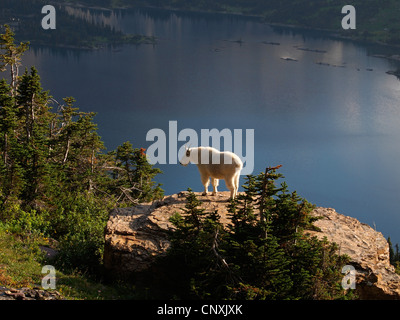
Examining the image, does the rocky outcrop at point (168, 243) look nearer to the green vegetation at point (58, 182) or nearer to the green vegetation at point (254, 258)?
the green vegetation at point (254, 258)

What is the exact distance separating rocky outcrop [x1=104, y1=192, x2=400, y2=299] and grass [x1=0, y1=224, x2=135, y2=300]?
803 millimetres

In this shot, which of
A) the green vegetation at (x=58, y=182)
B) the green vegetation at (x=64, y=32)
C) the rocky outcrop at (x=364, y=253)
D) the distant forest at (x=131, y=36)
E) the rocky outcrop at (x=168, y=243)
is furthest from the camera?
the distant forest at (x=131, y=36)

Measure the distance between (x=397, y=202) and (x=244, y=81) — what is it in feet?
212

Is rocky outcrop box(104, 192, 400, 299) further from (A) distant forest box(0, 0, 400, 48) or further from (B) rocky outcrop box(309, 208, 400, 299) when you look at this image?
(A) distant forest box(0, 0, 400, 48)

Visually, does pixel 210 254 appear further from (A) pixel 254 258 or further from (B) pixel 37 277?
(B) pixel 37 277

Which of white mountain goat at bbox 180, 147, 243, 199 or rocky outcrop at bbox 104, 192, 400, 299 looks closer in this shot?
rocky outcrop at bbox 104, 192, 400, 299

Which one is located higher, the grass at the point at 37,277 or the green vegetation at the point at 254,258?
the green vegetation at the point at 254,258

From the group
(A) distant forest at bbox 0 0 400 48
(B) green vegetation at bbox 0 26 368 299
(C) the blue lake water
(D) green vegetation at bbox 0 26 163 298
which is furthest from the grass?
(A) distant forest at bbox 0 0 400 48

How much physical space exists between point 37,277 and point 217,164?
6910mm

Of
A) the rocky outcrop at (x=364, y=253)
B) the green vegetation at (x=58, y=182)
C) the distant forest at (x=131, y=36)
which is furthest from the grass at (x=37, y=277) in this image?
the distant forest at (x=131, y=36)

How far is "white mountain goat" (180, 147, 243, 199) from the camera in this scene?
1619 centimetres

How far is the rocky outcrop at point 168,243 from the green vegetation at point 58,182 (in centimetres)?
137

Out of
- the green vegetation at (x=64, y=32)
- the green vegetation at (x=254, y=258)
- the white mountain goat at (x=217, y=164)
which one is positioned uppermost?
the green vegetation at (x=64, y=32)

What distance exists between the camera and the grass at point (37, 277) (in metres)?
12.3
